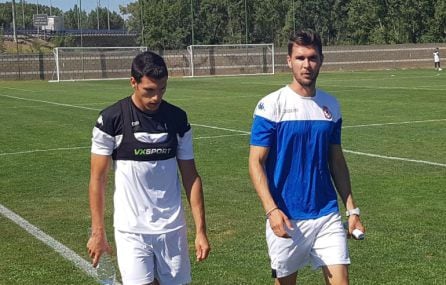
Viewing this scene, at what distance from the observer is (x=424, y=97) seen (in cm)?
2852

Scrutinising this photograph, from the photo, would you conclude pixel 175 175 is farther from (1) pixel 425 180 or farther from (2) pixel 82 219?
(1) pixel 425 180

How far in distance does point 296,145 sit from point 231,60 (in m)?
64.7

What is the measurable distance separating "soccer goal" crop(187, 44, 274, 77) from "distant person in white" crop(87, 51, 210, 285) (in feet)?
206

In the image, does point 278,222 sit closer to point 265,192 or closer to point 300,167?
point 265,192

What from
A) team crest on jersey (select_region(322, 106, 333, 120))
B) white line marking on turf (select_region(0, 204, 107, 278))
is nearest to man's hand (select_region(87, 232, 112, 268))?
team crest on jersey (select_region(322, 106, 333, 120))

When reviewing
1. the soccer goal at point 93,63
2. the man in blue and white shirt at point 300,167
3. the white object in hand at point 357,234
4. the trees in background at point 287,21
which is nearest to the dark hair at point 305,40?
the man in blue and white shirt at point 300,167

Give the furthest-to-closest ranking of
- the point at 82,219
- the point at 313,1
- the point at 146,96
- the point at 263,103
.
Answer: the point at 313,1 → the point at 82,219 → the point at 263,103 → the point at 146,96

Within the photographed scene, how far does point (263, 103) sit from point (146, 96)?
2.60 feet

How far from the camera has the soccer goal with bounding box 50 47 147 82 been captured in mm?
64062

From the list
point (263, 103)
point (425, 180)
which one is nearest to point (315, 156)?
point (263, 103)

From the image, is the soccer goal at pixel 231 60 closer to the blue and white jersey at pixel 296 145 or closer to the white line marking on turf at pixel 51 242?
the white line marking on turf at pixel 51 242

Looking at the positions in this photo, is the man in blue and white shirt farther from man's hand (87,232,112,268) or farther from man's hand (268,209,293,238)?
man's hand (87,232,112,268)

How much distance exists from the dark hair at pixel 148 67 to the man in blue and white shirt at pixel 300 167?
725mm

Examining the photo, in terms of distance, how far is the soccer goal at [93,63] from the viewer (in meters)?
64.1
